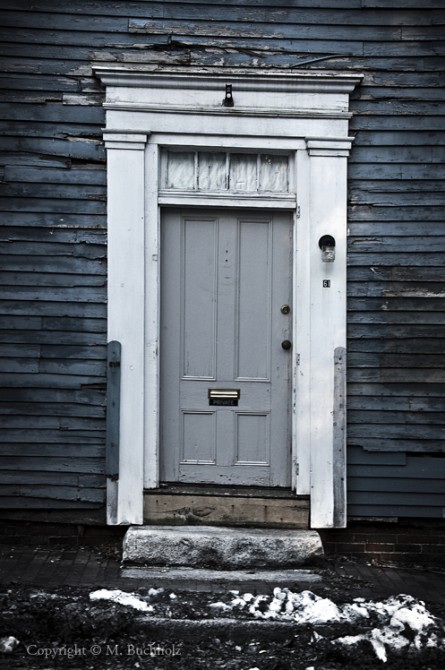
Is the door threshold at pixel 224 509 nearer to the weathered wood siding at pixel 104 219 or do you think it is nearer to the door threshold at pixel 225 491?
the door threshold at pixel 225 491

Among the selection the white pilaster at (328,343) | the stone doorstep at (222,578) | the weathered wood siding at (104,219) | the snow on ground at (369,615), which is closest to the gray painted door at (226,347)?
the white pilaster at (328,343)

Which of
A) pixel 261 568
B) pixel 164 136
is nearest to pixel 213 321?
pixel 164 136

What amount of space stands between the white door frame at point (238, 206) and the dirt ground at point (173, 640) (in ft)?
4.82

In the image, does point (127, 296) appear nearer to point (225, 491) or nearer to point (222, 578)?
point (225, 491)

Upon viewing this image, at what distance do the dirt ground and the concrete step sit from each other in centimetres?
A: 99

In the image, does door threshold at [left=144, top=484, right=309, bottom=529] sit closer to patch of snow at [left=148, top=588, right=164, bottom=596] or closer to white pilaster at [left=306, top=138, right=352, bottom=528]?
white pilaster at [left=306, top=138, right=352, bottom=528]

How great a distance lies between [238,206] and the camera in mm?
7082

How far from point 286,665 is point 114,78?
4.39 meters

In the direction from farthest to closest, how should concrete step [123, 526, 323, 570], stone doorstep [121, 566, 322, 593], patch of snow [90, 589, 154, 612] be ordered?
concrete step [123, 526, 323, 570]
stone doorstep [121, 566, 322, 593]
patch of snow [90, 589, 154, 612]

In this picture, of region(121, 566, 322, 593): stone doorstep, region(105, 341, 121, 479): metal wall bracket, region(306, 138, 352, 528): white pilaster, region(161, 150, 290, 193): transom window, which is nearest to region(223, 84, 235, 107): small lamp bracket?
region(161, 150, 290, 193): transom window

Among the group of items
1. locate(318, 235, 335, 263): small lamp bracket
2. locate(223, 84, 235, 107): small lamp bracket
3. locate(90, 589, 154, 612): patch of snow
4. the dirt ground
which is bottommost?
the dirt ground

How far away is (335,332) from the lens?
7.05m

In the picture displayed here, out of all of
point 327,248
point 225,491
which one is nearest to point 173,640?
point 225,491

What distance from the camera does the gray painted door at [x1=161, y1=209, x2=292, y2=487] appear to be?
718cm
